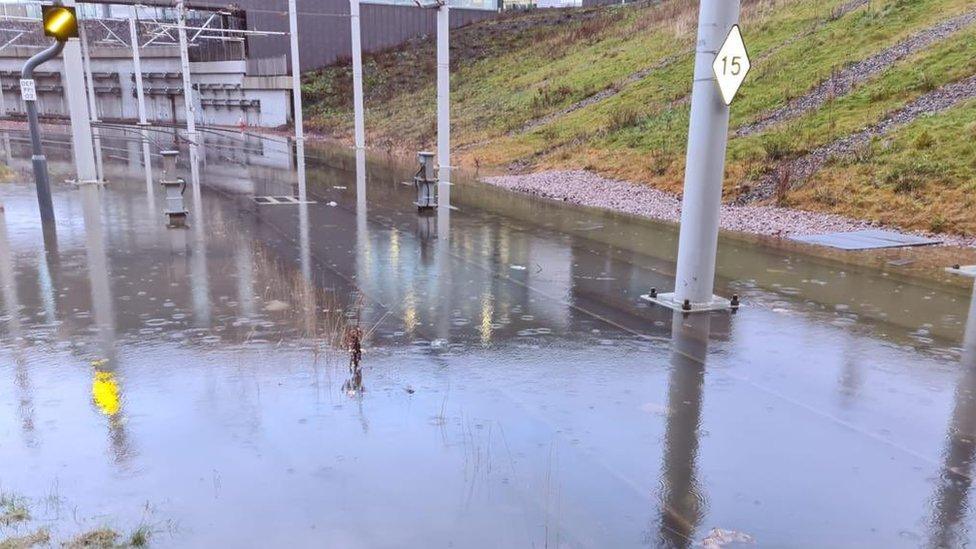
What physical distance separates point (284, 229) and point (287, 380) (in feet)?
23.5

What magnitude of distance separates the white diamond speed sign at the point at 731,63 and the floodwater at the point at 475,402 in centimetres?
240

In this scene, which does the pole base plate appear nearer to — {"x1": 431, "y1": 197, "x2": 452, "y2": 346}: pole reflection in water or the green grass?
{"x1": 431, "y1": 197, "x2": 452, "y2": 346}: pole reflection in water

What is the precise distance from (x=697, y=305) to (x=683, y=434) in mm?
3159

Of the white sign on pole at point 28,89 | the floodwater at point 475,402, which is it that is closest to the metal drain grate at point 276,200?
the white sign on pole at point 28,89

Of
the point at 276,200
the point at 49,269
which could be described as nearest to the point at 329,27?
the point at 276,200

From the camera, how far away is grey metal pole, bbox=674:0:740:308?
6.96 metres

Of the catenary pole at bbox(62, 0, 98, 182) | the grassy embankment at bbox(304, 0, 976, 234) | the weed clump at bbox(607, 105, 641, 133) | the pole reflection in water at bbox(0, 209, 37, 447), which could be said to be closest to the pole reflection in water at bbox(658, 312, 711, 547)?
the pole reflection in water at bbox(0, 209, 37, 447)

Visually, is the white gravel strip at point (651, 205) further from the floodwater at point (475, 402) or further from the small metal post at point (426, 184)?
the small metal post at point (426, 184)

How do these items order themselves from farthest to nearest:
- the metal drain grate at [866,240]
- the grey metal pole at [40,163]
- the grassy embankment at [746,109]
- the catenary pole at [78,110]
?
the catenary pole at [78,110], the grassy embankment at [746,109], the grey metal pole at [40,163], the metal drain grate at [866,240]

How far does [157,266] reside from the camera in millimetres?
9359

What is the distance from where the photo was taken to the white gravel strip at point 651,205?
12.6 meters

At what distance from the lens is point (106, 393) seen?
17.2 feet

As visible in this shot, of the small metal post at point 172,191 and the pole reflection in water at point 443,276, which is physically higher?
the small metal post at point 172,191

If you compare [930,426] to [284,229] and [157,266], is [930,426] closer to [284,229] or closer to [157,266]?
[157,266]
